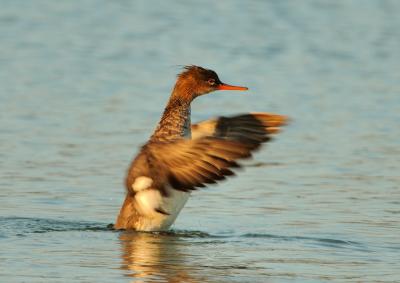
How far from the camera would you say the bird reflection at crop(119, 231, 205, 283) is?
8.61m

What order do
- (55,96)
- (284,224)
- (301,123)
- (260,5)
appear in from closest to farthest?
(284,224) < (301,123) < (55,96) < (260,5)

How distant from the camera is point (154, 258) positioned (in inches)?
370

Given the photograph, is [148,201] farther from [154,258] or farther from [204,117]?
[204,117]

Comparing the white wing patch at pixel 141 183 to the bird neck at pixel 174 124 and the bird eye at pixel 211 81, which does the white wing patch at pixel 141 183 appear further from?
the bird eye at pixel 211 81

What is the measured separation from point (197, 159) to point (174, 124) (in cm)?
137

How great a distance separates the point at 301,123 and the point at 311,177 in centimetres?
238

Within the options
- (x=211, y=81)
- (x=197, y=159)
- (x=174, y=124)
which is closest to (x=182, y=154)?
(x=197, y=159)

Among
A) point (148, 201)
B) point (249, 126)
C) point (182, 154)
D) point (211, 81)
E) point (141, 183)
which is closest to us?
point (182, 154)

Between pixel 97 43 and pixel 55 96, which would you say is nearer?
pixel 55 96

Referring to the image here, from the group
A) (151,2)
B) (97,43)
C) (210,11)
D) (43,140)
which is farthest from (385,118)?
(151,2)

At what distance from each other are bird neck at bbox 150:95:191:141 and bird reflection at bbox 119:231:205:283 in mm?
867

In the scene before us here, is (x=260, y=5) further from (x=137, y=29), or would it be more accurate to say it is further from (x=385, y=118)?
(x=385, y=118)

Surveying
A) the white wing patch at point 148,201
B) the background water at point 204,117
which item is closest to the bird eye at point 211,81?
the background water at point 204,117

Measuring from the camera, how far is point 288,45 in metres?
19.8
